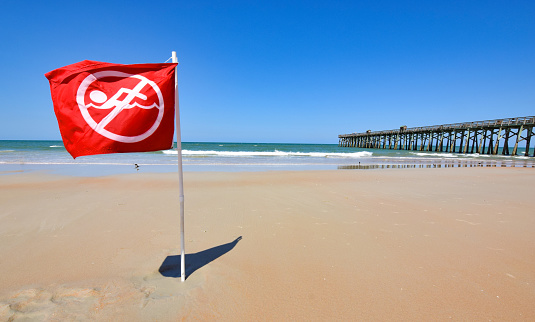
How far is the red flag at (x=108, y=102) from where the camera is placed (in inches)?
106

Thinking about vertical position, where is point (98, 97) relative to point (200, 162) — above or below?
above

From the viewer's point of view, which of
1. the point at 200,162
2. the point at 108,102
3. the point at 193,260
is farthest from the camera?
the point at 200,162

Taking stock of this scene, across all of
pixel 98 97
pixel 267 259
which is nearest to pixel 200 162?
pixel 267 259

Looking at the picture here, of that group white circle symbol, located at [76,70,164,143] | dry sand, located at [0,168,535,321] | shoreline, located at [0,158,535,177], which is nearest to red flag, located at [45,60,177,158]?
white circle symbol, located at [76,70,164,143]

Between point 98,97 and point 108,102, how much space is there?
0.15 m

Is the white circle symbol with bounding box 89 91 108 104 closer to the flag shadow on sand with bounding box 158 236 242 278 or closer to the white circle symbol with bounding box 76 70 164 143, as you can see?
the white circle symbol with bounding box 76 70 164 143

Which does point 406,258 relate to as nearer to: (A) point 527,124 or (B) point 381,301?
(B) point 381,301

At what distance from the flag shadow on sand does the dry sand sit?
0.06ft

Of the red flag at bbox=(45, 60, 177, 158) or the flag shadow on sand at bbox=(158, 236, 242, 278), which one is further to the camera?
the flag shadow on sand at bbox=(158, 236, 242, 278)

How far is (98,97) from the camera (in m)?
2.76

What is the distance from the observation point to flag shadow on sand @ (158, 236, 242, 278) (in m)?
3.23

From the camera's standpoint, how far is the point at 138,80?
9.00 feet

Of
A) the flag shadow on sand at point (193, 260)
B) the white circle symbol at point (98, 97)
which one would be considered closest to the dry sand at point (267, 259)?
the flag shadow on sand at point (193, 260)

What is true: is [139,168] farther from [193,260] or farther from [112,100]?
[112,100]
